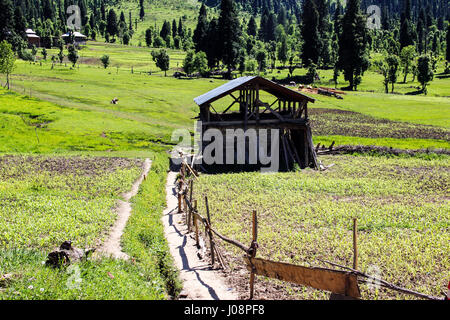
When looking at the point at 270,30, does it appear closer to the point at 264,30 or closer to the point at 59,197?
the point at 264,30

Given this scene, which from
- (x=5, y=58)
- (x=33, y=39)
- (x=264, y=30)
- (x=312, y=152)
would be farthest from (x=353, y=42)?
(x=33, y=39)

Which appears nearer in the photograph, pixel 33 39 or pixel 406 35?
pixel 406 35

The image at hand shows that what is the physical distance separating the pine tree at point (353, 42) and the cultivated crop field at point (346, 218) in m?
56.4

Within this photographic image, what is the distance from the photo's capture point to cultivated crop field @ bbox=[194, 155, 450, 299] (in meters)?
13.5

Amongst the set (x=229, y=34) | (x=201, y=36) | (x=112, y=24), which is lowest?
(x=229, y=34)

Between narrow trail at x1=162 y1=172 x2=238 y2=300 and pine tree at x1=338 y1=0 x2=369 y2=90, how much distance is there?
7253 centimetres

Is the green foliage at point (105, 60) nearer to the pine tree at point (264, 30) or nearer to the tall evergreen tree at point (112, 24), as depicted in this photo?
the tall evergreen tree at point (112, 24)

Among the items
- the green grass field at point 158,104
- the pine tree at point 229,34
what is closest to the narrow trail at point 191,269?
the green grass field at point 158,104

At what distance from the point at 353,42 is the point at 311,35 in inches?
675

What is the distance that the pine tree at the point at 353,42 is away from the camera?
8481cm

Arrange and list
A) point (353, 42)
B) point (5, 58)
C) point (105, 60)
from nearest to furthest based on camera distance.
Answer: point (5, 58) → point (353, 42) → point (105, 60)

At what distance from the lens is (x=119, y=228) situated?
63.5ft

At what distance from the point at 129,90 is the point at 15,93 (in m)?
18.4
